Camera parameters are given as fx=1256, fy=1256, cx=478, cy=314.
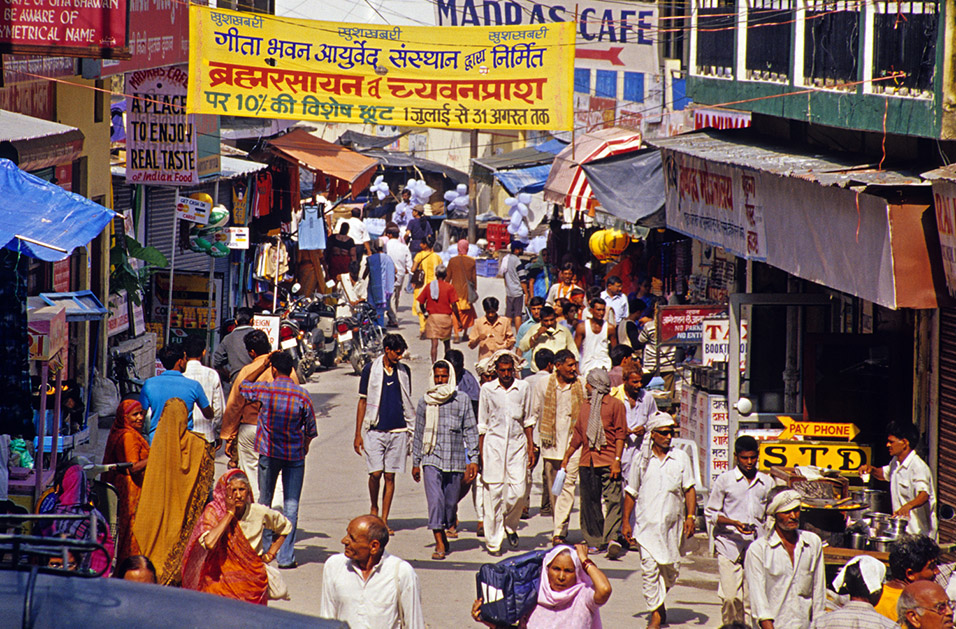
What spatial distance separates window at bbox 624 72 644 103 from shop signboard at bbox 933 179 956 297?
13241 millimetres

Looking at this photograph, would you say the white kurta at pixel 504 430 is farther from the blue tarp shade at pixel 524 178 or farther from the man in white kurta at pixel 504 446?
the blue tarp shade at pixel 524 178

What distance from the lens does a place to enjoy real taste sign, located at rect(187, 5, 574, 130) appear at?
35.5 ft

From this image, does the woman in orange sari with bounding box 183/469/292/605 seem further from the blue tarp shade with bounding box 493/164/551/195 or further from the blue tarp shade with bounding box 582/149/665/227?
the blue tarp shade with bounding box 493/164/551/195

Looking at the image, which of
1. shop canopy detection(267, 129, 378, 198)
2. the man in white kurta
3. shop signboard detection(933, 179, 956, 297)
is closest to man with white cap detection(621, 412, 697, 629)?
the man in white kurta

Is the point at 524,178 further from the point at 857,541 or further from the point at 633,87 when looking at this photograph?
the point at 857,541

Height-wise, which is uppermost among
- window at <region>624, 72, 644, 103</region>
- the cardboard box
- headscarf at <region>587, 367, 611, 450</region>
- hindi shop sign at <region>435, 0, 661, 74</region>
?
hindi shop sign at <region>435, 0, 661, 74</region>

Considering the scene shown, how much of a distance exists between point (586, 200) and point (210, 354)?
563 centimetres

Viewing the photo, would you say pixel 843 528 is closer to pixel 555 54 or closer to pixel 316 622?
pixel 555 54

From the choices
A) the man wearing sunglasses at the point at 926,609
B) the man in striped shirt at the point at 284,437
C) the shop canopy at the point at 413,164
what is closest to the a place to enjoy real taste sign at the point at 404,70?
the man in striped shirt at the point at 284,437

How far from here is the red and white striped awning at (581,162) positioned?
1778 centimetres

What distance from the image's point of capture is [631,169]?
50.9ft

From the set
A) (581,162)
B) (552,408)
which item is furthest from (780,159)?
(581,162)

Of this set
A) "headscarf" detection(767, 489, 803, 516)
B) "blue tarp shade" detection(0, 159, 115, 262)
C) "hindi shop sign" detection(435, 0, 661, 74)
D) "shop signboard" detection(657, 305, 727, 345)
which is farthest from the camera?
"hindi shop sign" detection(435, 0, 661, 74)

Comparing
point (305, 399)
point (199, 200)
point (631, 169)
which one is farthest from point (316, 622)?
point (199, 200)
